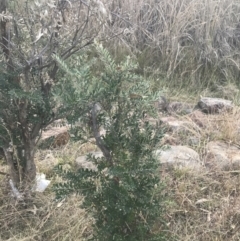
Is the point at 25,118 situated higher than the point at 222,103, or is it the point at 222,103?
the point at 25,118

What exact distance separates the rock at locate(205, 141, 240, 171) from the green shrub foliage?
902 millimetres

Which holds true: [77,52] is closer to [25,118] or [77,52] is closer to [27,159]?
[25,118]

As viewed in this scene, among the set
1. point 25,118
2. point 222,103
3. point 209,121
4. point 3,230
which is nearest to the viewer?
point 25,118

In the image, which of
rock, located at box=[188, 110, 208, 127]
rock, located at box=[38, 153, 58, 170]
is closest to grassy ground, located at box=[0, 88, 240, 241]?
rock, located at box=[38, 153, 58, 170]

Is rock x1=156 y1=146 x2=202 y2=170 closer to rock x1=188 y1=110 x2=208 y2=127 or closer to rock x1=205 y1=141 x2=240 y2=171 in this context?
rock x1=205 y1=141 x2=240 y2=171

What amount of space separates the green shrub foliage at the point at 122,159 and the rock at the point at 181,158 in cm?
76

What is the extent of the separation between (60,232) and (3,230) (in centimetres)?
34

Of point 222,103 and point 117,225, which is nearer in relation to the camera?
point 117,225

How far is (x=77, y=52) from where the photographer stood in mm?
2627

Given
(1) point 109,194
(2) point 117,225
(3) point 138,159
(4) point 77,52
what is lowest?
(2) point 117,225

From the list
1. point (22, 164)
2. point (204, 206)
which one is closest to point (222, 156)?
point (204, 206)

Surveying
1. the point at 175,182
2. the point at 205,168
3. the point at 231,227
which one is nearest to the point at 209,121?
the point at 205,168

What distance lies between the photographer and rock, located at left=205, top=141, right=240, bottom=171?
10.2ft

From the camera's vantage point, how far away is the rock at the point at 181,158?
3.10 m
